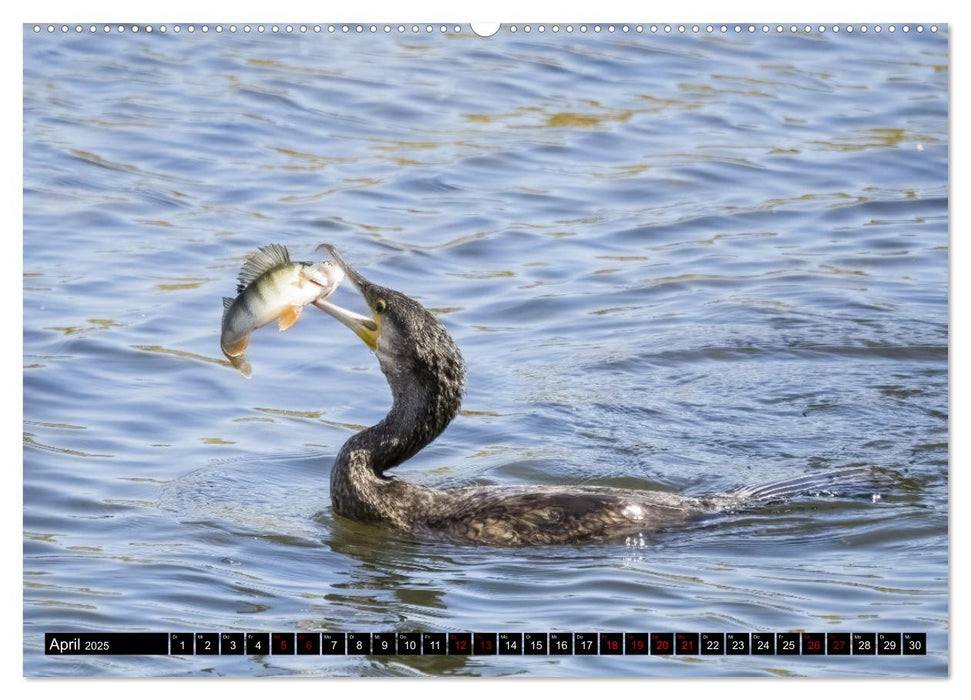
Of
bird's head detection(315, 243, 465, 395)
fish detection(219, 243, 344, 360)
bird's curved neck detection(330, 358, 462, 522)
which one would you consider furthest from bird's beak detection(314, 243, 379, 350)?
fish detection(219, 243, 344, 360)

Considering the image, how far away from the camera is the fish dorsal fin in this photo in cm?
786

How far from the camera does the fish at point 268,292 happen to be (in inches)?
310

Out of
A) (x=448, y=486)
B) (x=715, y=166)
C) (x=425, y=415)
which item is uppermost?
(x=715, y=166)

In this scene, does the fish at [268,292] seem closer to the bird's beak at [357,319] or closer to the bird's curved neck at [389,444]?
the bird's beak at [357,319]

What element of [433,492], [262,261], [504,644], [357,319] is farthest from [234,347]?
[504,644]

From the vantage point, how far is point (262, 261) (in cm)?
787

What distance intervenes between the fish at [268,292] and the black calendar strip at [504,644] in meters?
1.46

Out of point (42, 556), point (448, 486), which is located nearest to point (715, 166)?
point (448, 486)

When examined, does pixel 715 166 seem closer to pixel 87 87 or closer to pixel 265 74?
pixel 265 74

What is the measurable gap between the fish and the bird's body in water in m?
0.48

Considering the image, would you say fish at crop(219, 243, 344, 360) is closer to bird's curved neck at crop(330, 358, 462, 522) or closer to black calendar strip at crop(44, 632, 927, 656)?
bird's curved neck at crop(330, 358, 462, 522)

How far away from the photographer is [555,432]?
33.9 feet

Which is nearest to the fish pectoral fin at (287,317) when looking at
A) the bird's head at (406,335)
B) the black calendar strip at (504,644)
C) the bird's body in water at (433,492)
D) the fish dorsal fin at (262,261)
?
the fish dorsal fin at (262,261)

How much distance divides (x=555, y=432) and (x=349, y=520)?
1.77 meters
